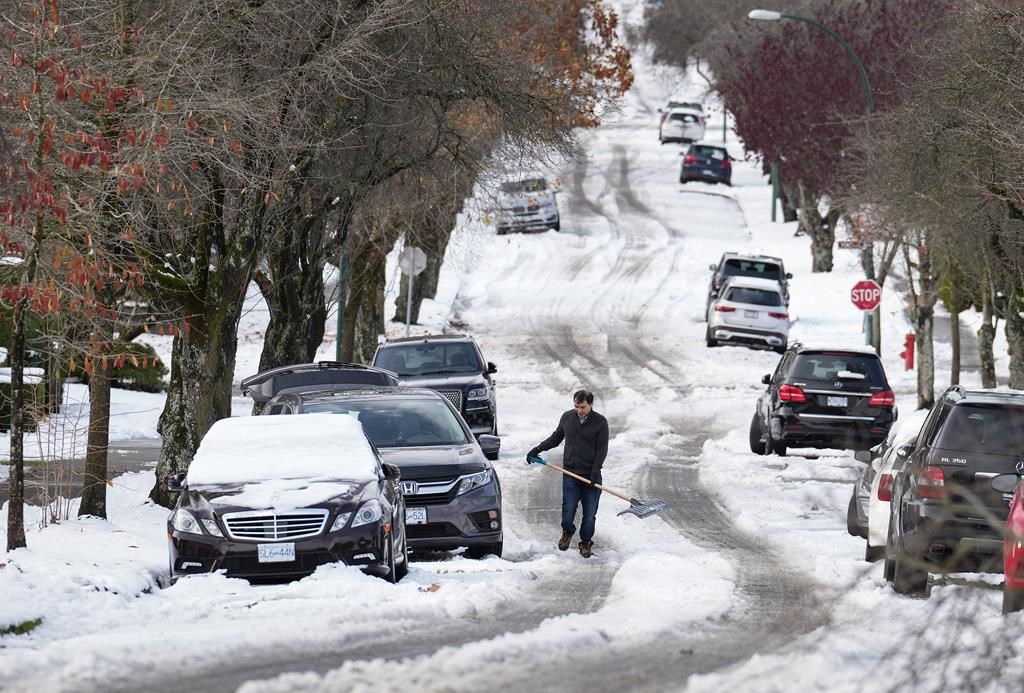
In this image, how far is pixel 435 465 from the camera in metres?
14.7

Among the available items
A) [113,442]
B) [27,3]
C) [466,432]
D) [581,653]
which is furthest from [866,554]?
[113,442]

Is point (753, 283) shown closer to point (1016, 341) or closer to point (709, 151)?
point (1016, 341)

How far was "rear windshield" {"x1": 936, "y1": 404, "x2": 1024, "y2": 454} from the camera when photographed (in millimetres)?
12164

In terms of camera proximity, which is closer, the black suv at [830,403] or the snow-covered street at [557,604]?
the snow-covered street at [557,604]

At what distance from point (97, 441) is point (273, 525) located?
484cm

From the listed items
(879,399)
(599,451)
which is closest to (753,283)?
(879,399)

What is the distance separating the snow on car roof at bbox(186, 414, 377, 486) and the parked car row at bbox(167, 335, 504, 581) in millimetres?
10

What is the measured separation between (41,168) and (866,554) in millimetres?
7869

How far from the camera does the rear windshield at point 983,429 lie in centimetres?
1216

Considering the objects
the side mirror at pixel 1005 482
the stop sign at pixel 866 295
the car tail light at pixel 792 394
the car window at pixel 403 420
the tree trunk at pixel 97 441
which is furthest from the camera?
the stop sign at pixel 866 295

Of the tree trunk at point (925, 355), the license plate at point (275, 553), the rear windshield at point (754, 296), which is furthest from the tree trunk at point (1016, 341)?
the license plate at point (275, 553)

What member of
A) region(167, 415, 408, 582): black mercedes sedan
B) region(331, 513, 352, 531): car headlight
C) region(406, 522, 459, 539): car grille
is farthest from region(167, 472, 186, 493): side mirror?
region(406, 522, 459, 539): car grille

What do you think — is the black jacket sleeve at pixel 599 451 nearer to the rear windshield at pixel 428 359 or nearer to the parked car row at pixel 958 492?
the parked car row at pixel 958 492

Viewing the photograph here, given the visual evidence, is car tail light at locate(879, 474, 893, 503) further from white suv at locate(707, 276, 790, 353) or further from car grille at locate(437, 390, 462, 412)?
white suv at locate(707, 276, 790, 353)
